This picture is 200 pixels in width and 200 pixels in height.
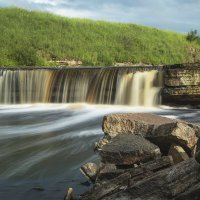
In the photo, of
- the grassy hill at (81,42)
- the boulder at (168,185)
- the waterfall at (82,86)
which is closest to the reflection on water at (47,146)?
the waterfall at (82,86)

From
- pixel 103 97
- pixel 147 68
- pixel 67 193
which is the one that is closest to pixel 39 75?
pixel 103 97

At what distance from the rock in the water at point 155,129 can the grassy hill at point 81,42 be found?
26.9 m

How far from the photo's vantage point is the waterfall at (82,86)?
74.3 feet

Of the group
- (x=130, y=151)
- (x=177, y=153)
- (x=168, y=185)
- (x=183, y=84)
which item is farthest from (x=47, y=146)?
(x=183, y=84)

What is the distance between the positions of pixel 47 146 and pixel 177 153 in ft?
14.9

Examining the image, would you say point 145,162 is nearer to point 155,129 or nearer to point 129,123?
point 155,129

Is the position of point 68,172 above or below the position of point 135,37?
below

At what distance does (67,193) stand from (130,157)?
4.79 feet

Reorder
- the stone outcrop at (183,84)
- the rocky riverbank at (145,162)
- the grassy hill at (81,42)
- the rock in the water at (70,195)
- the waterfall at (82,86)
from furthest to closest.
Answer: the grassy hill at (81,42) < the waterfall at (82,86) < the stone outcrop at (183,84) < the rock in the water at (70,195) < the rocky riverbank at (145,162)

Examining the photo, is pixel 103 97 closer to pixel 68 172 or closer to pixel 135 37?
pixel 68 172

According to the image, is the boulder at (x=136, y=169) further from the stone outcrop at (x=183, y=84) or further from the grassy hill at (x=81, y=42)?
the grassy hill at (x=81, y=42)

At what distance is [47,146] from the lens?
12.3m

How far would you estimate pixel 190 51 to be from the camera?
5097 centimetres

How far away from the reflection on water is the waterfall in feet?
3.29
